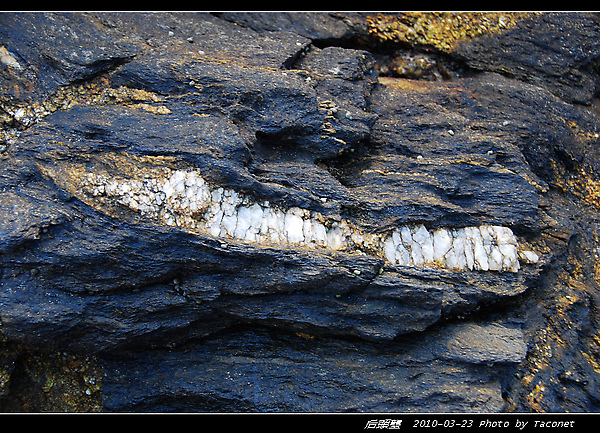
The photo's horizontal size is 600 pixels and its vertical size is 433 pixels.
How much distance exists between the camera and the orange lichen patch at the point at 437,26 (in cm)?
664

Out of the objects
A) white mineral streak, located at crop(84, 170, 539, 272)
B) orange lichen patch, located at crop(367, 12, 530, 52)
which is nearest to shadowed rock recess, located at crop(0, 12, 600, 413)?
white mineral streak, located at crop(84, 170, 539, 272)

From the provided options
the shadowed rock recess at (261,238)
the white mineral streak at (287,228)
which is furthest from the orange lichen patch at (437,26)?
the white mineral streak at (287,228)

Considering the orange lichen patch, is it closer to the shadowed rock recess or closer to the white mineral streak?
the shadowed rock recess

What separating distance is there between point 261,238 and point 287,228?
0.36 m

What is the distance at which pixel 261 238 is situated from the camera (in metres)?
4.81

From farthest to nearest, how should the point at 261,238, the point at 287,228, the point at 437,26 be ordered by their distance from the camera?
the point at 437,26
the point at 287,228
the point at 261,238

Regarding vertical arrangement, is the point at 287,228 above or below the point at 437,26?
below

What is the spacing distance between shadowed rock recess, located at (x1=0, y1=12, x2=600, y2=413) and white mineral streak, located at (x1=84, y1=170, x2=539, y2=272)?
25mm

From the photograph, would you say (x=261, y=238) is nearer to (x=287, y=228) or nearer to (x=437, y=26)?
(x=287, y=228)

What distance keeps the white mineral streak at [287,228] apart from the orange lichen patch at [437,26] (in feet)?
11.3

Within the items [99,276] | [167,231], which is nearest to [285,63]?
[167,231]

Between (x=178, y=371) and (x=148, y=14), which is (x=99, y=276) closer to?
(x=178, y=371)

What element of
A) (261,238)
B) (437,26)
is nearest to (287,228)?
(261,238)

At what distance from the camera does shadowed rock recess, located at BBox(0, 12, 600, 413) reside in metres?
4.51
